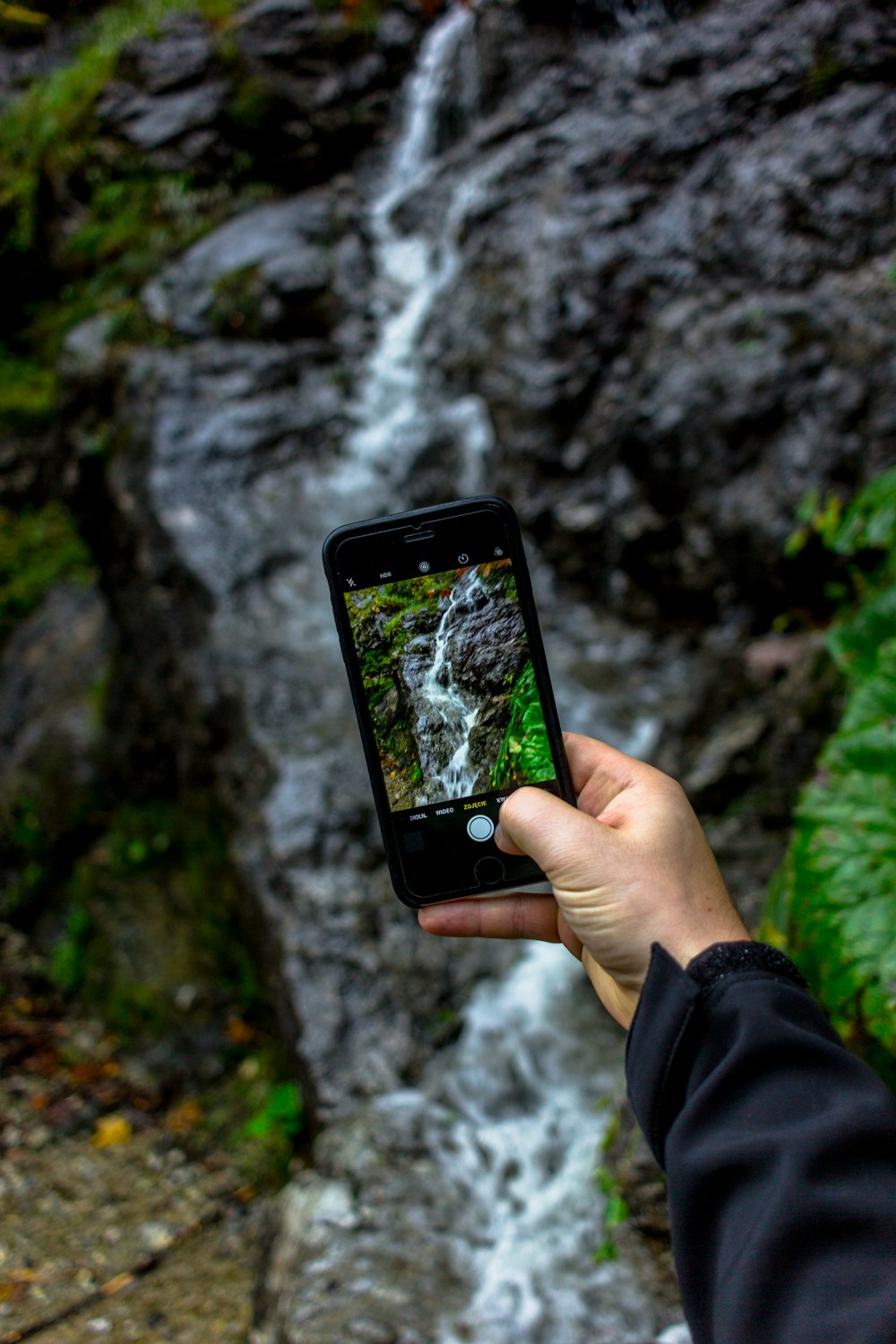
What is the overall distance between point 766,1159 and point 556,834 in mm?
552

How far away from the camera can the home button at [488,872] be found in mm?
1717

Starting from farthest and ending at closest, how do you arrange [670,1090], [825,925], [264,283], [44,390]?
[44,390] → [264,283] → [825,925] → [670,1090]

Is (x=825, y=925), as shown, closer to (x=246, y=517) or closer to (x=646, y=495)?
(x=646, y=495)

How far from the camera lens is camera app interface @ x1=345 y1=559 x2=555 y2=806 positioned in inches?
68.2

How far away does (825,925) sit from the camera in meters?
2.17

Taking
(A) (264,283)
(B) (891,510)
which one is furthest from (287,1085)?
→ (A) (264,283)

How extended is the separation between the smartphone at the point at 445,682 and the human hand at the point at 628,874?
13 cm

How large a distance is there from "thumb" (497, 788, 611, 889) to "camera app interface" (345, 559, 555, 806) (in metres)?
0.20

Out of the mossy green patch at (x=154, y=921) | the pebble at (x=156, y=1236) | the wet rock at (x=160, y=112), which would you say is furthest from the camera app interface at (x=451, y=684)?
the wet rock at (x=160, y=112)

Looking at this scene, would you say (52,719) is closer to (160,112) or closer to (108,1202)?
(108,1202)

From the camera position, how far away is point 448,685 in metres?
1.75

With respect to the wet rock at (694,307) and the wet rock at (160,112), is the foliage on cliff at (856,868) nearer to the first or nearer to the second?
the wet rock at (694,307)

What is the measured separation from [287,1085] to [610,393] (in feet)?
14.4

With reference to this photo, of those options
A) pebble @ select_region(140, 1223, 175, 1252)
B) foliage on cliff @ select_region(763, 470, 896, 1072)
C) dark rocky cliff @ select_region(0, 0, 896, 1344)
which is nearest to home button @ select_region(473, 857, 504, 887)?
foliage on cliff @ select_region(763, 470, 896, 1072)
